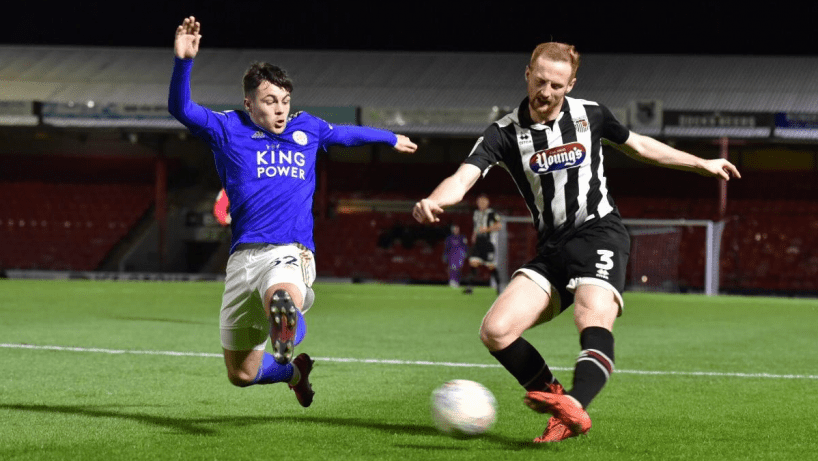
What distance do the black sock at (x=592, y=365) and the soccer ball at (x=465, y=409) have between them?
492 mm

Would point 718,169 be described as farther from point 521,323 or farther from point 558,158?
point 521,323

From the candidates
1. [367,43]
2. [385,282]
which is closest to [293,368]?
[385,282]

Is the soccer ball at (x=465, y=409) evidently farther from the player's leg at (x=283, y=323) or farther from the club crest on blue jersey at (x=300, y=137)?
the club crest on blue jersey at (x=300, y=137)

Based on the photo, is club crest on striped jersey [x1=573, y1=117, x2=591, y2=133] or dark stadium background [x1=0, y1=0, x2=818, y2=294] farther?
dark stadium background [x1=0, y1=0, x2=818, y2=294]

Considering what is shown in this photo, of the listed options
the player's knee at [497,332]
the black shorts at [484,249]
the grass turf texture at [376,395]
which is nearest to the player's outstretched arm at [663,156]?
the player's knee at [497,332]

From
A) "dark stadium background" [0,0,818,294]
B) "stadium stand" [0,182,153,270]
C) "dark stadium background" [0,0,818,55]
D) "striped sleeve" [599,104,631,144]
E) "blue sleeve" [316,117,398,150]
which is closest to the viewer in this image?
"striped sleeve" [599,104,631,144]

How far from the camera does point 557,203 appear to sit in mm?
5312

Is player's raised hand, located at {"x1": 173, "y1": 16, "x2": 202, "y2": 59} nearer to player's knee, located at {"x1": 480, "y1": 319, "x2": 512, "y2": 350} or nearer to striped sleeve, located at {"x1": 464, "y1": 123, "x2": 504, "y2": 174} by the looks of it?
striped sleeve, located at {"x1": 464, "y1": 123, "x2": 504, "y2": 174}

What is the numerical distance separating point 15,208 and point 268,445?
3094 centimetres

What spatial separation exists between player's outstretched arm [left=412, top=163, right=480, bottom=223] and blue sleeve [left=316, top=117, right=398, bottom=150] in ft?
4.51

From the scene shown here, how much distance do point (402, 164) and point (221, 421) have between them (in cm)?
2910

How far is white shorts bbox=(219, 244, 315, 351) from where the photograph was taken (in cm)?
554

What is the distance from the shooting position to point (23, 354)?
9.22 meters

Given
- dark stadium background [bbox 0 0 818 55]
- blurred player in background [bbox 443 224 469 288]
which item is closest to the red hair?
blurred player in background [bbox 443 224 469 288]
